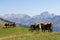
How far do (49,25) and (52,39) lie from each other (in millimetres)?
14124

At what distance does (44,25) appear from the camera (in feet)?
122

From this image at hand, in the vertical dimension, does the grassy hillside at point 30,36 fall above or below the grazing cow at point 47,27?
below

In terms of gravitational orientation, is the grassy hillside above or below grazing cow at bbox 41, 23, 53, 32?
below

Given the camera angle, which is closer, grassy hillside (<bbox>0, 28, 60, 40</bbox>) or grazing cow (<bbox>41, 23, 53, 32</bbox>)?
grassy hillside (<bbox>0, 28, 60, 40</bbox>)

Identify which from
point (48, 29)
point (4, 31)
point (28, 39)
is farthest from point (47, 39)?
point (48, 29)

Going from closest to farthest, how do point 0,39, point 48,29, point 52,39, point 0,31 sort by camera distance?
point 52,39 < point 0,39 < point 0,31 < point 48,29

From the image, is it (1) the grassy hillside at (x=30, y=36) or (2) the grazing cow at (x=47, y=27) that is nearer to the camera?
(1) the grassy hillside at (x=30, y=36)

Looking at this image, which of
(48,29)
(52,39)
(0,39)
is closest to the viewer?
(52,39)

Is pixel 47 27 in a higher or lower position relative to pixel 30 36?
higher

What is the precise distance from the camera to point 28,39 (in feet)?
75.9

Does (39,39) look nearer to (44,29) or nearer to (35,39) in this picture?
(35,39)

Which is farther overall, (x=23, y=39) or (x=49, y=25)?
(x=49, y=25)

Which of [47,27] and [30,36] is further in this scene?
[47,27]

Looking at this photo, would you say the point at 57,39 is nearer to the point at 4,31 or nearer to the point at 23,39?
the point at 23,39
